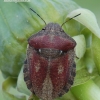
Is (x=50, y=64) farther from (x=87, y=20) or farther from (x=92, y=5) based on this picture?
(x=92, y=5)

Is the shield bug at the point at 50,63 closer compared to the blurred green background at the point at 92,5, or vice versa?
the shield bug at the point at 50,63

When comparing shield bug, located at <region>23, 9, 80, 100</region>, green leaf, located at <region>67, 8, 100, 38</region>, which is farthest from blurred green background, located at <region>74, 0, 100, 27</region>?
shield bug, located at <region>23, 9, 80, 100</region>

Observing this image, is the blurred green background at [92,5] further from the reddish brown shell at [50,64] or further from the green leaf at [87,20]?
the reddish brown shell at [50,64]

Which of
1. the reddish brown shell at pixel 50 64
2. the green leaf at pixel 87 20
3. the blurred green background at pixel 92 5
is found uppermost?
the green leaf at pixel 87 20

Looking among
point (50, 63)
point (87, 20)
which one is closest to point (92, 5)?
point (87, 20)

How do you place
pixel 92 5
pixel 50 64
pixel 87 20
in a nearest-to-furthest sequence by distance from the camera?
pixel 50 64 → pixel 87 20 → pixel 92 5

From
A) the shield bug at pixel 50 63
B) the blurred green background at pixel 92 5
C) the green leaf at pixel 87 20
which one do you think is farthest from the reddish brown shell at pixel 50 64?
the blurred green background at pixel 92 5

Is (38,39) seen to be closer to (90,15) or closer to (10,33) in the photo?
(10,33)

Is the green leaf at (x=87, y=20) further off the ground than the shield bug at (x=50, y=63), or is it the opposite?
the green leaf at (x=87, y=20)

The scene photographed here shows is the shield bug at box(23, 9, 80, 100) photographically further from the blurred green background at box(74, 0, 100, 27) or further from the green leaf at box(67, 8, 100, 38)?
the blurred green background at box(74, 0, 100, 27)
